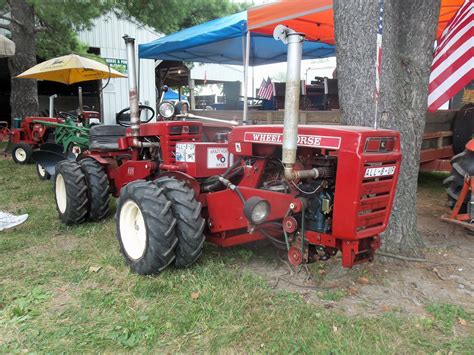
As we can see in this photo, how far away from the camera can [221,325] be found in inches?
102

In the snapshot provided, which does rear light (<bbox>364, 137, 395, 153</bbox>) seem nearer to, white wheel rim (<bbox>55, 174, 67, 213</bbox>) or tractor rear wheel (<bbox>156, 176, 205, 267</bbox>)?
tractor rear wheel (<bbox>156, 176, 205, 267</bbox>)

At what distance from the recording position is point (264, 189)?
3.16 m

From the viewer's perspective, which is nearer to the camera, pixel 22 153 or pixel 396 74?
pixel 396 74

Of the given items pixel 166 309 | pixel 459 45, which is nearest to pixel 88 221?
pixel 166 309

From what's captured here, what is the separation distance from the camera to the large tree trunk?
3.34 meters

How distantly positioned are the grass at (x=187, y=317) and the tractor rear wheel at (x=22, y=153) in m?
6.40

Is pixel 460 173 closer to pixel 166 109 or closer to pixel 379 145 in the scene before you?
pixel 379 145

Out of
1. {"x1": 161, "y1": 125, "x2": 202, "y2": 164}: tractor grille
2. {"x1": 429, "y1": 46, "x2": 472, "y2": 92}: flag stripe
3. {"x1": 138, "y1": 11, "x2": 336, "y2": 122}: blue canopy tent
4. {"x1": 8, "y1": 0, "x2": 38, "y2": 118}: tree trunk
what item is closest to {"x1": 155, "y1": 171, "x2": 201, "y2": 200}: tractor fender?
{"x1": 161, "y1": 125, "x2": 202, "y2": 164}: tractor grille

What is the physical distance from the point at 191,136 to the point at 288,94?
72.1 inches

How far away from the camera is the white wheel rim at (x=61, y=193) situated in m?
4.98

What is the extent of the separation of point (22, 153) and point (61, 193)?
17.6ft

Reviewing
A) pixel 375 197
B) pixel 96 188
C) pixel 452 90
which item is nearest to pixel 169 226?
pixel 375 197

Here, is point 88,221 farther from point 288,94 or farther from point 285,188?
point 288,94

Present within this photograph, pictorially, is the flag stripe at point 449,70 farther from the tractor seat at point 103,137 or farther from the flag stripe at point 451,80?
the tractor seat at point 103,137
